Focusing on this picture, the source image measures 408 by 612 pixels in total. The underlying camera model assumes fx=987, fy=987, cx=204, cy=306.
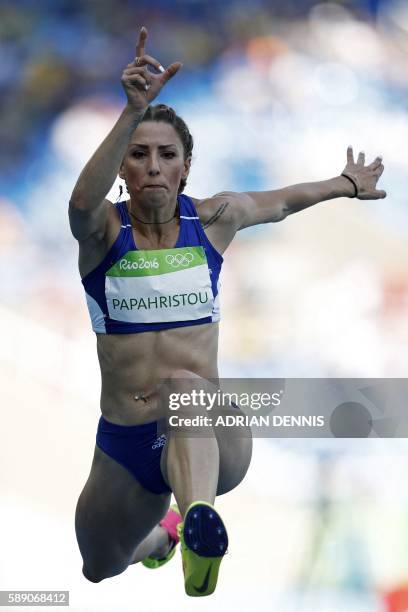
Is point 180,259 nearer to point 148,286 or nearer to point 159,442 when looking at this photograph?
point 148,286

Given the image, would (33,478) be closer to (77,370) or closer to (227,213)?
(77,370)

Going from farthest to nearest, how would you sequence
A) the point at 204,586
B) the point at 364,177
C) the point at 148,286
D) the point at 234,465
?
the point at 364,177, the point at 148,286, the point at 234,465, the point at 204,586

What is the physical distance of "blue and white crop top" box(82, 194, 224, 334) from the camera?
13.6 feet

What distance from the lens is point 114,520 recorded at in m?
4.43

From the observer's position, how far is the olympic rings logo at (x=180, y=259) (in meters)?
4.20

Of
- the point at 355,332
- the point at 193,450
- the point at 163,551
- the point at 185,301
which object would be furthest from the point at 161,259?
the point at 355,332

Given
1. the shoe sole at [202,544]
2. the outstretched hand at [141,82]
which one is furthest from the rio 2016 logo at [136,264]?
the shoe sole at [202,544]

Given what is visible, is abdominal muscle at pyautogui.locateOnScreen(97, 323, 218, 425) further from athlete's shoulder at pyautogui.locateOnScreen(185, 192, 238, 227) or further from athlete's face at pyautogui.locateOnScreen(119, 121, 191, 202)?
athlete's face at pyautogui.locateOnScreen(119, 121, 191, 202)

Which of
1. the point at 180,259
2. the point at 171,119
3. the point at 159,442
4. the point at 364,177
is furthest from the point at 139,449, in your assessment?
the point at 364,177

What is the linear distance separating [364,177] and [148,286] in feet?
4.57

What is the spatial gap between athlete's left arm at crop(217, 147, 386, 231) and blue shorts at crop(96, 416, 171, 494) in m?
1.01

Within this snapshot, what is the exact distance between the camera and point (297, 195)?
4.71m

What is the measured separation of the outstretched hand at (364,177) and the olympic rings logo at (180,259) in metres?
1.07

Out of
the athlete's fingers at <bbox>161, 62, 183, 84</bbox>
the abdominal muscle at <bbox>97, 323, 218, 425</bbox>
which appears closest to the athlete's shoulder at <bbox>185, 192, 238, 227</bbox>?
the abdominal muscle at <bbox>97, 323, 218, 425</bbox>
